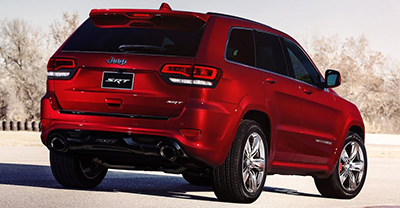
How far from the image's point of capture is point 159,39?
7.38 m

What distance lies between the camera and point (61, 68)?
7.47 m

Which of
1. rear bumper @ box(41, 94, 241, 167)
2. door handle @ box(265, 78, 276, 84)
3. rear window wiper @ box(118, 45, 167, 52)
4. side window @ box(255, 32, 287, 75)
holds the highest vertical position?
rear window wiper @ box(118, 45, 167, 52)

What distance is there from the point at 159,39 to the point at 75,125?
4.12 feet

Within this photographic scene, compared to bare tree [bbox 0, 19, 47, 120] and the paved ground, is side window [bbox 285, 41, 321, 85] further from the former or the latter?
bare tree [bbox 0, 19, 47, 120]

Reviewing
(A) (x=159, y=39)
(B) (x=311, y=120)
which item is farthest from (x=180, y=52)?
(B) (x=311, y=120)

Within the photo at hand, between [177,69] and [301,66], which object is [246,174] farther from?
[301,66]

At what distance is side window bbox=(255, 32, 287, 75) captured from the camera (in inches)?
321

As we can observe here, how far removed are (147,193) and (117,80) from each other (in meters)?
2.07

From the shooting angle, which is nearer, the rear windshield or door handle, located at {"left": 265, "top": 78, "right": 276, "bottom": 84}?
the rear windshield

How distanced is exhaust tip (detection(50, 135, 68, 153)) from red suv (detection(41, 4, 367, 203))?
0.04 feet

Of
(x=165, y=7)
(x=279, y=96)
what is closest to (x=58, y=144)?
(x=165, y=7)

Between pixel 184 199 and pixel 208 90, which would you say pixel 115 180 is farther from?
pixel 208 90

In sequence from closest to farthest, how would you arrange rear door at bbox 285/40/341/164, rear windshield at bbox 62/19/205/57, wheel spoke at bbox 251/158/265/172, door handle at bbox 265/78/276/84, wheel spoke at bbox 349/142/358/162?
rear windshield at bbox 62/19/205/57, wheel spoke at bbox 251/158/265/172, door handle at bbox 265/78/276/84, rear door at bbox 285/40/341/164, wheel spoke at bbox 349/142/358/162

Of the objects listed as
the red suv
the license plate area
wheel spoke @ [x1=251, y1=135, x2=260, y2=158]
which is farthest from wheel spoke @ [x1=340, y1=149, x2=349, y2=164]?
the license plate area
